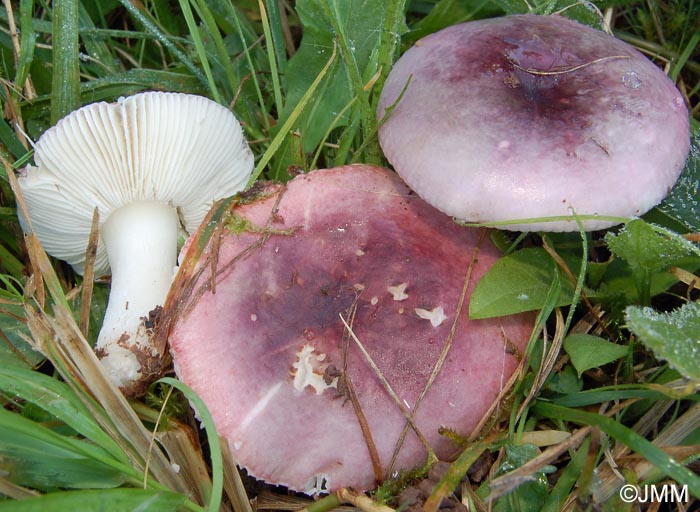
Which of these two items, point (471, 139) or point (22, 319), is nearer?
point (471, 139)

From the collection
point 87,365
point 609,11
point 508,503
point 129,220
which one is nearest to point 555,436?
point 508,503

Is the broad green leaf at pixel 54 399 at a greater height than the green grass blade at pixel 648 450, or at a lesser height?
greater

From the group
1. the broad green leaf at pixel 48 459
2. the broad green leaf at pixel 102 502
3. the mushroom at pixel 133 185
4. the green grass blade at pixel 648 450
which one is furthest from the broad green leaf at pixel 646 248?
the broad green leaf at pixel 48 459

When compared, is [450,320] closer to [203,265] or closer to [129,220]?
[203,265]

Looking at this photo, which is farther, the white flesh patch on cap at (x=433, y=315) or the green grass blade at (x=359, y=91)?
the green grass blade at (x=359, y=91)

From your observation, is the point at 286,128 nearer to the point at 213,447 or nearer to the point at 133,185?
the point at 133,185

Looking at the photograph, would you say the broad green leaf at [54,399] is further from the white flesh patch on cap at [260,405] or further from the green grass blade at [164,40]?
the green grass blade at [164,40]
